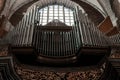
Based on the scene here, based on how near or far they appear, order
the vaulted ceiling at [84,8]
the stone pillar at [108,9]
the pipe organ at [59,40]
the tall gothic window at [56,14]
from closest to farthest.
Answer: the pipe organ at [59,40]
the stone pillar at [108,9]
the vaulted ceiling at [84,8]
the tall gothic window at [56,14]

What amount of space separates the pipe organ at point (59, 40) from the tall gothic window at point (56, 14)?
3.68 m

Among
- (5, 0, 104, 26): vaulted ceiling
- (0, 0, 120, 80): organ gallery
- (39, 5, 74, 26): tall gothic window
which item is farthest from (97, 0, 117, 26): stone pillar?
(0, 0, 120, 80): organ gallery

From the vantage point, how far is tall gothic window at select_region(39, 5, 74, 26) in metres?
12.6

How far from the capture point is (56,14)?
513 inches

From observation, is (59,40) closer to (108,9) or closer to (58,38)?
(58,38)

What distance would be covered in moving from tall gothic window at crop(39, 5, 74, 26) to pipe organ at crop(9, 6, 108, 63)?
3.68m

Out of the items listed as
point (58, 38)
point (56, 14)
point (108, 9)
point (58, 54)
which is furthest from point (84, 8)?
point (58, 54)

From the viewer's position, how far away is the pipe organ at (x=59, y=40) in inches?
282

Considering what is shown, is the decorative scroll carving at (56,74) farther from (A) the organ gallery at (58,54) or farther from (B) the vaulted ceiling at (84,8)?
(B) the vaulted ceiling at (84,8)

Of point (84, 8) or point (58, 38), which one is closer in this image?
point (58, 38)

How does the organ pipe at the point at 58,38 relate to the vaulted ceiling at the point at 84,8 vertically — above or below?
below

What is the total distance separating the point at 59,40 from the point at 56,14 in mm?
5106

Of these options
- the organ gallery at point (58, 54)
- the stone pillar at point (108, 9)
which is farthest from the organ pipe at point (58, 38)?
the stone pillar at point (108, 9)

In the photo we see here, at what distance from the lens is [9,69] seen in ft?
21.8
